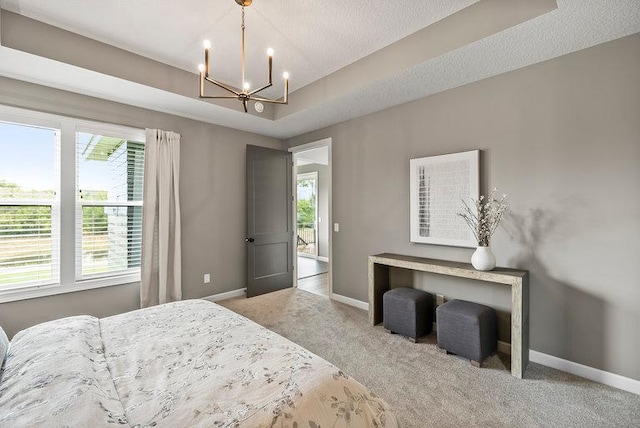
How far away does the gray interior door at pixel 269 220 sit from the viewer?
4.38 m

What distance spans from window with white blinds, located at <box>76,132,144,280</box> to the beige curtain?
0.17 metres

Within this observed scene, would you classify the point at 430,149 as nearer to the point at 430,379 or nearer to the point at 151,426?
the point at 430,379

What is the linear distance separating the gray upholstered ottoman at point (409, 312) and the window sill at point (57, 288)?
3.01m

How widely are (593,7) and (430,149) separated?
1.58 meters

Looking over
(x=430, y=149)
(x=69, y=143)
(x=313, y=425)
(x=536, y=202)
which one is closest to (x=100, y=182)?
(x=69, y=143)

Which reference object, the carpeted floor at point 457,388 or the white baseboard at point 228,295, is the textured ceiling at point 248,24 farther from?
the white baseboard at point 228,295

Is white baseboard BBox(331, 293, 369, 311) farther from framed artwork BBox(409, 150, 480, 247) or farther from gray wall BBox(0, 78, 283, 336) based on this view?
gray wall BBox(0, 78, 283, 336)

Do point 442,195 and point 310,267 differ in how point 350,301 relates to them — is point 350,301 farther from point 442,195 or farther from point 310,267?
point 310,267

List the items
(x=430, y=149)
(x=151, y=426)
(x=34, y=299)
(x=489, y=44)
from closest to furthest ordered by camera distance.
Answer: (x=151, y=426)
(x=489, y=44)
(x=34, y=299)
(x=430, y=149)

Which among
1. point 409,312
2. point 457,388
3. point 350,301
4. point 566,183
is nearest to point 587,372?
point 457,388

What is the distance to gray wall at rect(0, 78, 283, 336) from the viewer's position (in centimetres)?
286

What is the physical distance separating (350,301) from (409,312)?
123 centimetres

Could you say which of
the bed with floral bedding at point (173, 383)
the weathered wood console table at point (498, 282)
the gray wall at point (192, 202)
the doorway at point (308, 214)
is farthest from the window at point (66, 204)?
→ the doorway at point (308, 214)

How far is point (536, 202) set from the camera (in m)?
2.50
